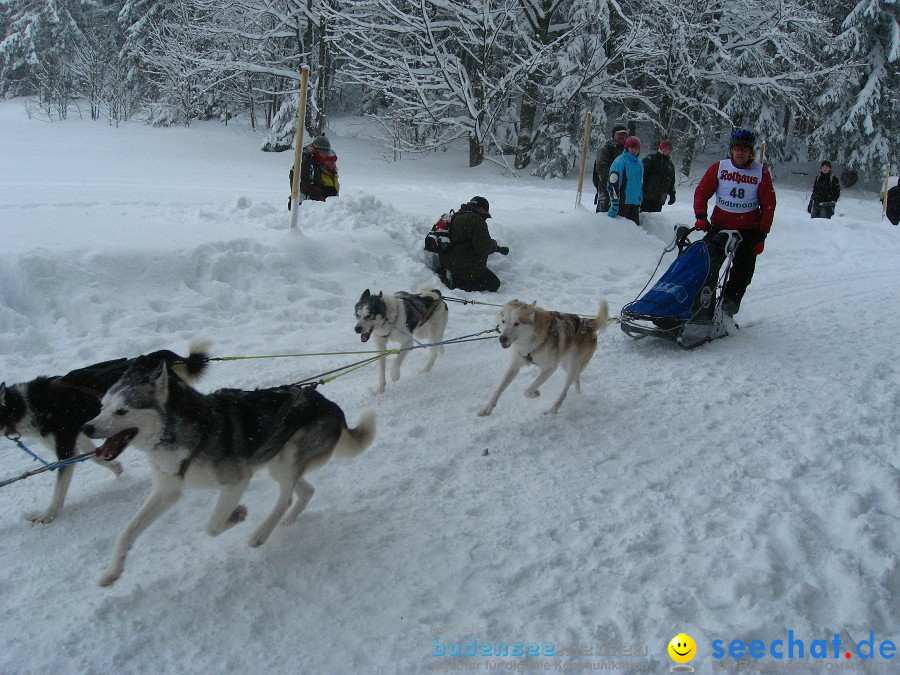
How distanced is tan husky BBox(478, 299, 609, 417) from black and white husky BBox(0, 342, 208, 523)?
2229 millimetres

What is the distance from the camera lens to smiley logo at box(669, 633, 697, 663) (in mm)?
2229

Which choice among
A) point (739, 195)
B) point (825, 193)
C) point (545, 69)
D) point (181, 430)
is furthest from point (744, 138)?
point (545, 69)

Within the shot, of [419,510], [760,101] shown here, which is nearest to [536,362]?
[419,510]

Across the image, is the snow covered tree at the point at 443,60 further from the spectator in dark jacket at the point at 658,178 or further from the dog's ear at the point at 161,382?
the dog's ear at the point at 161,382

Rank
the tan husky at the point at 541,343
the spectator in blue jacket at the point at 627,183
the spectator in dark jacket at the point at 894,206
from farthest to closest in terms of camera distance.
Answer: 1. the spectator in dark jacket at the point at 894,206
2. the spectator in blue jacket at the point at 627,183
3. the tan husky at the point at 541,343

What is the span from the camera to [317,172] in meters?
8.77

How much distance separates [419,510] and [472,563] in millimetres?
517

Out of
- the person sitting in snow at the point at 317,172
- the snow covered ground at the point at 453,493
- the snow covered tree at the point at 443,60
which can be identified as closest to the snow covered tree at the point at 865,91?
the snow covered tree at the point at 443,60

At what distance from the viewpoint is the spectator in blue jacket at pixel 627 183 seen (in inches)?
383

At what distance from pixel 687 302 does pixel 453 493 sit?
11.2ft

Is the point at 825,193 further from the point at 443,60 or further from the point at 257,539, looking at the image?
the point at 257,539

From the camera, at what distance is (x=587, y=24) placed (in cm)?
1820

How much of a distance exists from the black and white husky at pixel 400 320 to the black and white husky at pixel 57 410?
1.85m

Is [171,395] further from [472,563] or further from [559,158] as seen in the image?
[559,158]
